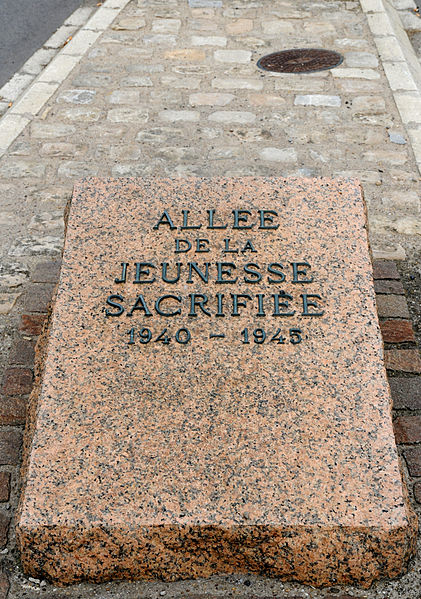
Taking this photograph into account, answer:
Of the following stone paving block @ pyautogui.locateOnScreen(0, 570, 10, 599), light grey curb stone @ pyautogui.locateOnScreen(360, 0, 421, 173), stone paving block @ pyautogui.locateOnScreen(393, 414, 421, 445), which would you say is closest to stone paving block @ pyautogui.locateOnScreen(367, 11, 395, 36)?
light grey curb stone @ pyautogui.locateOnScreen(360, 0, 421, 173)

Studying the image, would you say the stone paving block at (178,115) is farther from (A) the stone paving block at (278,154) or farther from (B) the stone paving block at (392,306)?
(B) the stone paving block at (392,306)

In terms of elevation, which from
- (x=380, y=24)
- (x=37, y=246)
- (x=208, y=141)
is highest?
(x=380, y=24)

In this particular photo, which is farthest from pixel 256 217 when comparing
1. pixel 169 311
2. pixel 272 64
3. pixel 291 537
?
pixel 272 64

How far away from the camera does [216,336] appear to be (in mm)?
2770

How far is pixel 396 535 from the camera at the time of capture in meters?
2.36

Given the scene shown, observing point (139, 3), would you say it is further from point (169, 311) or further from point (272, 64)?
point (169, 311)

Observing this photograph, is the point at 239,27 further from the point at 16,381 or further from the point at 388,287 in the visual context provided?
the point at 16,381

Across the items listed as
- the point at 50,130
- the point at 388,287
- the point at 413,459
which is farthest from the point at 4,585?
the point at 50,130

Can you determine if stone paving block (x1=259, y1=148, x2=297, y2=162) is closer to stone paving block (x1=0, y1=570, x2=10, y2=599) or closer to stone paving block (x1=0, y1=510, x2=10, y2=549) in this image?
stone paving block (x1=0, y1=510, x2=10, y2=549)

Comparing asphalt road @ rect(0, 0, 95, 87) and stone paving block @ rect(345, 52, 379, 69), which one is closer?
stone paving block @ rect(345, 52, 379, 69)

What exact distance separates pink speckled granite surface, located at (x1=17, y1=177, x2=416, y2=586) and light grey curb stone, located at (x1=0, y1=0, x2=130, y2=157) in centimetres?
281

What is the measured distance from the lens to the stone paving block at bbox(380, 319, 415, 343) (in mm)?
3598

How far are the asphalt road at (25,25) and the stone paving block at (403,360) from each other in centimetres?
465

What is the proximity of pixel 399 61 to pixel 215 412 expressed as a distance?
487 centimetres
